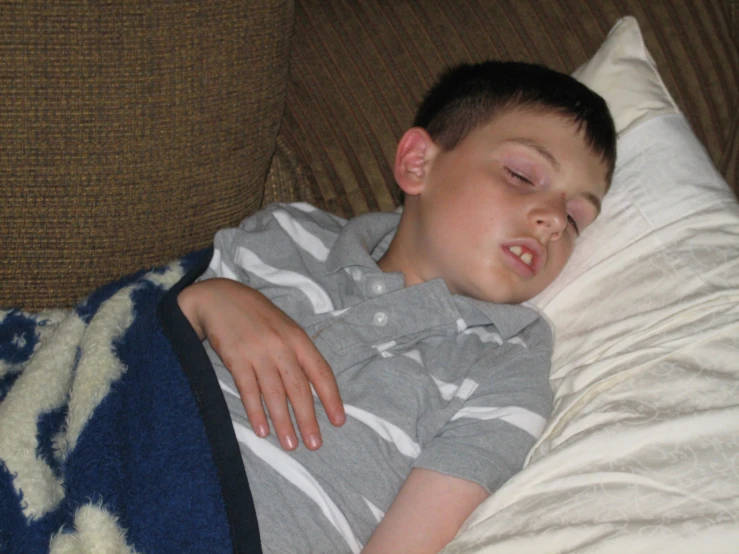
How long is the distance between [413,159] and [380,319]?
1.17ft

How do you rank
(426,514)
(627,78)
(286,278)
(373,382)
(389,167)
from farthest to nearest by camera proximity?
(389,167)
(627,78)
(286,278)
(373,382)
(426,514)

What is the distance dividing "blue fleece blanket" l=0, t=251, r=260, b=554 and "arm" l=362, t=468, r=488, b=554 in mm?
156

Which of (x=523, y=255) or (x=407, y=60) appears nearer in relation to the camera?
(x=523, y=255)

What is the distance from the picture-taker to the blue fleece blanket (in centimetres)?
87

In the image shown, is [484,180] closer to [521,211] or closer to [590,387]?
[521,211]

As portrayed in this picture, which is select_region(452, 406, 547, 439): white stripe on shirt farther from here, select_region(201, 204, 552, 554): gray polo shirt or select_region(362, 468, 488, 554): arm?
select_region(362, 468, 488, 554): arm

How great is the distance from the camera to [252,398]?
0.98 metres

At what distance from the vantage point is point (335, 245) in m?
1.21

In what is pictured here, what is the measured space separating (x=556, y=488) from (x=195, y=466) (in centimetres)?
41

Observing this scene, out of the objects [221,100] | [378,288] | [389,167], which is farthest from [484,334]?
[221,100]

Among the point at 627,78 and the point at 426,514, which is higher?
the point at 627,78

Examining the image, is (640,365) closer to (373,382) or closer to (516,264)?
(516,264)

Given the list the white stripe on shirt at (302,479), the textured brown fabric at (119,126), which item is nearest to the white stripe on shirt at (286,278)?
the textured brown fabric at (119,126)

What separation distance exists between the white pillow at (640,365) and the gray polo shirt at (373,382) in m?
0.06
